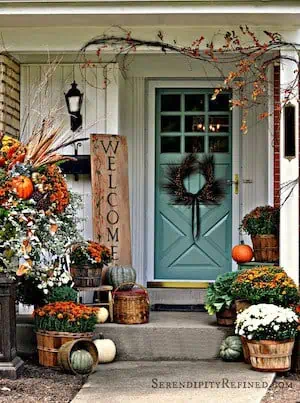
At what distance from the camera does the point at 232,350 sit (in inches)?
274

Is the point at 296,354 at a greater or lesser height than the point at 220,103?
lesser

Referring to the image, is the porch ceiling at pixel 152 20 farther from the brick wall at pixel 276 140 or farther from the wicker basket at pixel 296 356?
the wicker basket at pixel 296 356

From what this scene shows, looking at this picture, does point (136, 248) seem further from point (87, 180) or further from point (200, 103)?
point (200, 103)

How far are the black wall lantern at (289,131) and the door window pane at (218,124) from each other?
66.1 inches

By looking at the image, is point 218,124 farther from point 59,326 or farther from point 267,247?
point 59,326

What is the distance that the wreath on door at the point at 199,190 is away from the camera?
886cm

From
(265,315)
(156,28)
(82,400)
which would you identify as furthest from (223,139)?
(82,400)

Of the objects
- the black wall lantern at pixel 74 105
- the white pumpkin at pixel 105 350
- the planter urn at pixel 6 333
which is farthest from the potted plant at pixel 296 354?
the black wall lantern at pixel 74 105

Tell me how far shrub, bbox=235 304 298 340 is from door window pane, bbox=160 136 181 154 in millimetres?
2759

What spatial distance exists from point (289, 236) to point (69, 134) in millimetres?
2487

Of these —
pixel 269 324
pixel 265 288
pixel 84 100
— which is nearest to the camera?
pixel 269 324

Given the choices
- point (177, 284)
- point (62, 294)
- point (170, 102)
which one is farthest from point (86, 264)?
point (170, 102)

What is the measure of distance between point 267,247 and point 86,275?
5.49ft

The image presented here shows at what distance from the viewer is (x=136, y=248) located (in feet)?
29.2
